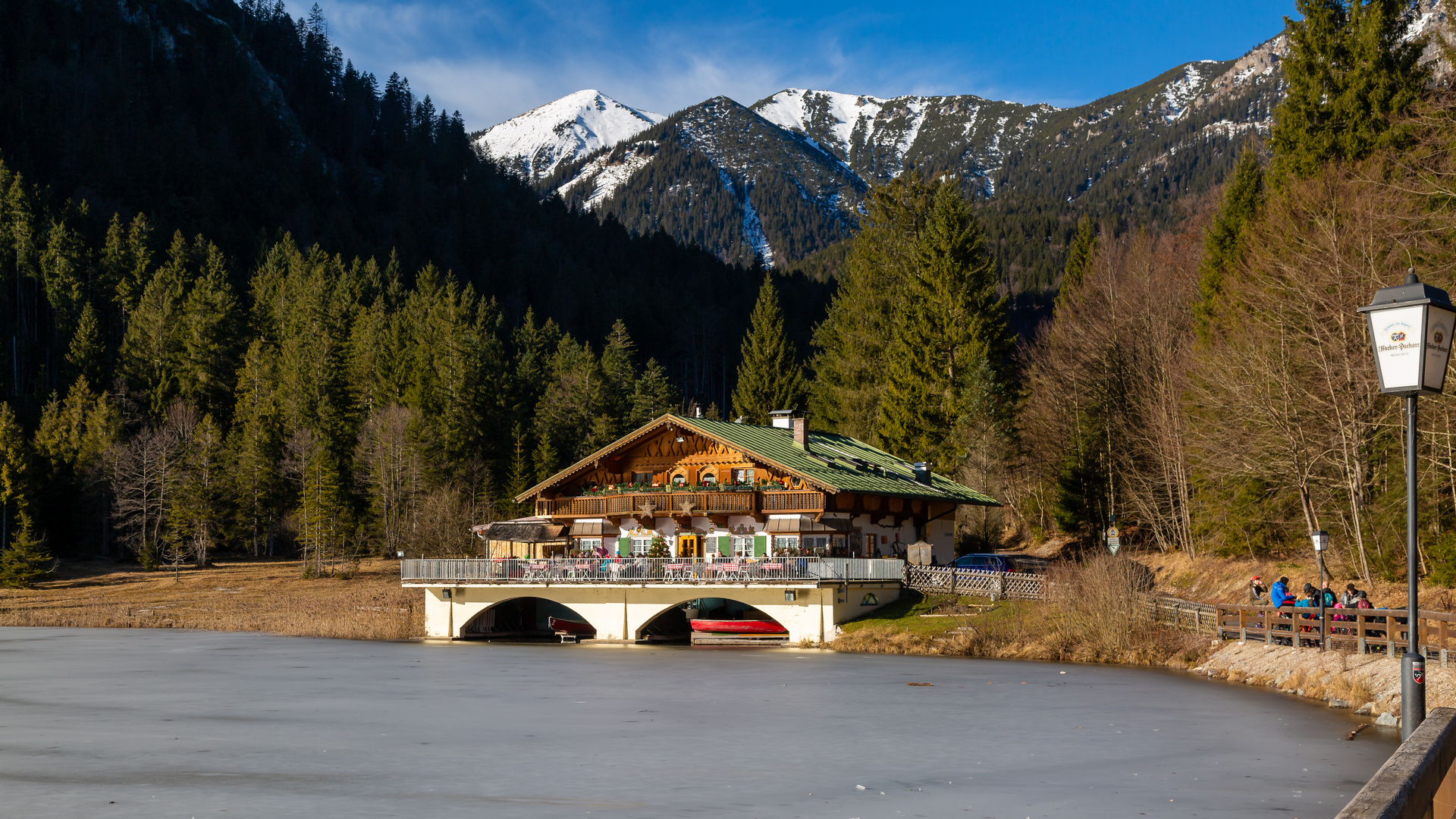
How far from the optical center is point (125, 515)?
78.9m

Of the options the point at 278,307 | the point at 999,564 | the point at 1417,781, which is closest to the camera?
the point at 1417,781

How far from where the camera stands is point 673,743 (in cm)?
2202

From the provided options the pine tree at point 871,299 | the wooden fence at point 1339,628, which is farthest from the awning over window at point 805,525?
the pine tree at point 871,299

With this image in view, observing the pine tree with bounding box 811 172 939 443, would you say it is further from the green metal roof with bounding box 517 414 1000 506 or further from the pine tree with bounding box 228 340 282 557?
the pine tree with bounding box 228 340 282 557

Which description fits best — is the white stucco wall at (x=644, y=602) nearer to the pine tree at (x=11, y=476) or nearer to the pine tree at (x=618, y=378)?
the pine tree at (x=11, y=476)

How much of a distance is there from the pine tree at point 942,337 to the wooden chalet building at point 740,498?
8864 mm

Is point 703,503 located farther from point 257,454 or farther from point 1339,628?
point 257,454

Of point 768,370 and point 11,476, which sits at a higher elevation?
point 768,370

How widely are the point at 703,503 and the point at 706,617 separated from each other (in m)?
4.87

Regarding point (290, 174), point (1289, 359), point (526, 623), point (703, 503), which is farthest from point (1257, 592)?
point (290, 174)

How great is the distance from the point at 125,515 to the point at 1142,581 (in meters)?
67.0

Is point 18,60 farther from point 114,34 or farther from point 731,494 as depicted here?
point 731,494

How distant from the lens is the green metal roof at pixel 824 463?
45438mm

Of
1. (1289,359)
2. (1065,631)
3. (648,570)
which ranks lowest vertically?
(1065,631)
